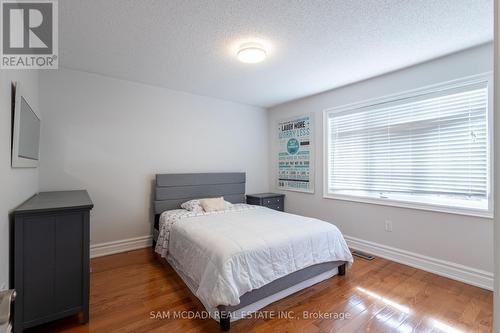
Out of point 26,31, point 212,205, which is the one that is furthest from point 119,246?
point 26,31

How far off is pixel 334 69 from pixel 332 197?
6.20 ft

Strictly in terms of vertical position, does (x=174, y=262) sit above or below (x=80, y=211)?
below

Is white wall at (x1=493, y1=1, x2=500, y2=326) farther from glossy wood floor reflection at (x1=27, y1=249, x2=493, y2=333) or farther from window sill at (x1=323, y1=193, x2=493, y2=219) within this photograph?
window sill at (x1=323, y1=193, x2=493, y2=219)

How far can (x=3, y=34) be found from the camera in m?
1.57

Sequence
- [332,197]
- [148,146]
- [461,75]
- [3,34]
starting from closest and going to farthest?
[3,34] < [461,75] < [148,146] < [332,197]

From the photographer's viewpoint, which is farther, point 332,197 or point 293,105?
point 293,105

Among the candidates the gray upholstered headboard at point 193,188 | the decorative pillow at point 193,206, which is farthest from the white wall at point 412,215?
the decorative pillow at point 193,206

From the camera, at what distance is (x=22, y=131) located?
1.75 m

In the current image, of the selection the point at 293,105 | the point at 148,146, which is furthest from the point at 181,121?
the point at 293,105

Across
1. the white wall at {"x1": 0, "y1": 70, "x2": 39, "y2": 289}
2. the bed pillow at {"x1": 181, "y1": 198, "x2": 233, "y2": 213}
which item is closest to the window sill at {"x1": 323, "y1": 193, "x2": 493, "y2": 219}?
the bed pillow at {"x1": 181, "y1": 198, "x2": 233, "y2": 213}

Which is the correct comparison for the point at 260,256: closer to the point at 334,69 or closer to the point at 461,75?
the point at 334,69

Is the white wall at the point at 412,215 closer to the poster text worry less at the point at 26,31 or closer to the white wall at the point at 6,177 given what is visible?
the poster text worry less at the point at 26,31

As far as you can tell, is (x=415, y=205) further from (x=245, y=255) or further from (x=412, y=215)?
(x=245, y=255)

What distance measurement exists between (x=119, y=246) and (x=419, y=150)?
407 centimetres
